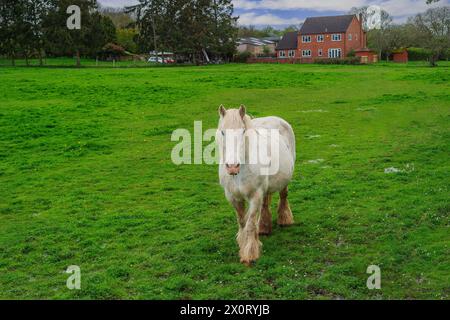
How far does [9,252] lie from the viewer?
9.08 metres

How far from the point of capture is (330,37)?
86312 millimetres

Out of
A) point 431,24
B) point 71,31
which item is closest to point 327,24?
point 431,24

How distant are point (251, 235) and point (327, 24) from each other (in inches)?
3377

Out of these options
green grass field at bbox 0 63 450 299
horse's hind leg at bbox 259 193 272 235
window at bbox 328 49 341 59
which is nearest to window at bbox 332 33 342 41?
window at bbox 328 49 341 59

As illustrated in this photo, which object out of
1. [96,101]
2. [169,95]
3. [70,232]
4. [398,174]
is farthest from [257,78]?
[70,232]

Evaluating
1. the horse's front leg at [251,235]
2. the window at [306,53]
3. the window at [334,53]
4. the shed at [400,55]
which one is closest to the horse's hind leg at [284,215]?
the horse's front leg at [251,235]

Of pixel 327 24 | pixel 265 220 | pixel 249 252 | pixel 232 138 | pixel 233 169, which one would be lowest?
pixel 249 252

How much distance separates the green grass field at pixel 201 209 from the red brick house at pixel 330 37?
62906mm

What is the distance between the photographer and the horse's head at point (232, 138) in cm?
Result: 736

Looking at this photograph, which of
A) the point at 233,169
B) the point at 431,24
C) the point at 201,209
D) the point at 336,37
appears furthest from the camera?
the point at 336,37

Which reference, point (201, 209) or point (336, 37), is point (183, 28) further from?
point (201, 209)

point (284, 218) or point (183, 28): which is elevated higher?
point (183, 28)
